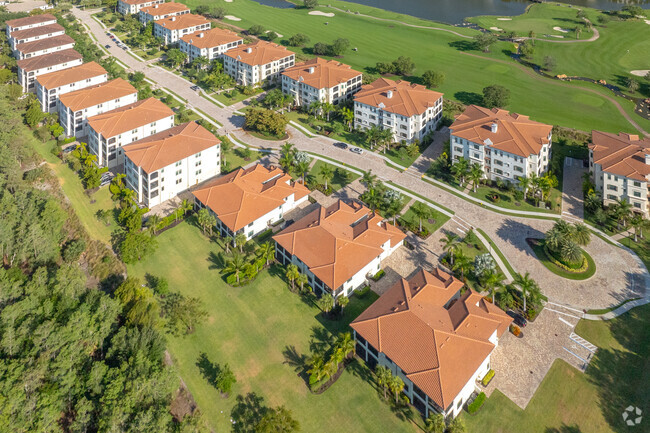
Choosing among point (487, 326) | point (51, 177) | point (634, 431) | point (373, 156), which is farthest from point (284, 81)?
point (634, 431)

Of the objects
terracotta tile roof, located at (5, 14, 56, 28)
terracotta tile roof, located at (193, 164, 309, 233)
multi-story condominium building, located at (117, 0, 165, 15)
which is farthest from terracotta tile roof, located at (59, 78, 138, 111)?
multi-story condominium building, located at (117, 0, 165, 15)

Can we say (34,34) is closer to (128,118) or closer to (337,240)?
(128,118)

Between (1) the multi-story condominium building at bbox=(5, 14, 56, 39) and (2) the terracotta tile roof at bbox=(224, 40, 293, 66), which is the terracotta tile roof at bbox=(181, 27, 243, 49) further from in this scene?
(1) the multi-story condominium building at bbox=(5, 14, 56, 39)

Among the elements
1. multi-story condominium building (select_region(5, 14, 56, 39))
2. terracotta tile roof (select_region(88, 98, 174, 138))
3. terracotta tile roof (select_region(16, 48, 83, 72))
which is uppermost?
multi-story condominium building (select_region(5, 14, 56, 39))

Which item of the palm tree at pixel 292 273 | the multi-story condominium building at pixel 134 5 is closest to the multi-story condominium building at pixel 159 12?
the multi-story condominium building at pixel 134 5

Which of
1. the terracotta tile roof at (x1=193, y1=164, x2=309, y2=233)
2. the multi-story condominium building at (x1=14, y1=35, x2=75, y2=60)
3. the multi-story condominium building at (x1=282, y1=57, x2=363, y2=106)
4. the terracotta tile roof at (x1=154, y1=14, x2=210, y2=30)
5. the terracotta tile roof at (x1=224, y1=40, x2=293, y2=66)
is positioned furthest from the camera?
the terracotta tile roof at (x1=154, y1=14, x2=210, y2=30)

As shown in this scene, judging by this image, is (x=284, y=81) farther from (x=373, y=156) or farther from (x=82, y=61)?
(x=82, y=61)

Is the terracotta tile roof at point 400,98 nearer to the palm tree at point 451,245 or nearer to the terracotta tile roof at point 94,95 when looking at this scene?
the palm tree at point 451,245
